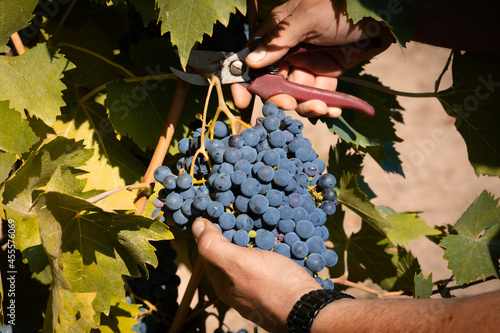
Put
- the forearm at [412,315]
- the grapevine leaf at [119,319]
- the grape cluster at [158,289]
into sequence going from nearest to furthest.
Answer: the forearm at [412,315] → the grapevine leaf at [119,319] → the grape cluster at [158,289]

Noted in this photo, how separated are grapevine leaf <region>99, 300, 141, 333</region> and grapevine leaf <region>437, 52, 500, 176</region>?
0.75 meters

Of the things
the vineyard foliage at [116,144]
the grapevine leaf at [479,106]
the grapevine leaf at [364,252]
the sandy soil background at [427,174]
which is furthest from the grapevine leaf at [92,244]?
the sandy soil background at [427,174]

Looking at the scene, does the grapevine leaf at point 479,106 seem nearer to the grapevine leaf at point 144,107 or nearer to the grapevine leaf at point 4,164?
the grapevine leaf at point 144,107

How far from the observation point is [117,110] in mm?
914

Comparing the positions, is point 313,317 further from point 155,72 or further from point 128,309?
point 155,72

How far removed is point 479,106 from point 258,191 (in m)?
0.60

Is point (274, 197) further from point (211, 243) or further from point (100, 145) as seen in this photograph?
point (100, 145)

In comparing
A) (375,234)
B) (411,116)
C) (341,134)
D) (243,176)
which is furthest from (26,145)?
(411,116)

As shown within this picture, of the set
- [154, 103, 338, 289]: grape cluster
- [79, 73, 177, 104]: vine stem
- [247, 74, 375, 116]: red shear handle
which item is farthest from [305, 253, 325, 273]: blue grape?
[79, 73, 177, 104]: vine stem

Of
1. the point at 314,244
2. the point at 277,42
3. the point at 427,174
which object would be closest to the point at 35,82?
the point at 277,42

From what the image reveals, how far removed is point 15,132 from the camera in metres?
0.72

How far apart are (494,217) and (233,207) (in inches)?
23.4

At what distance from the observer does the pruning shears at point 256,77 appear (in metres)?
0.88

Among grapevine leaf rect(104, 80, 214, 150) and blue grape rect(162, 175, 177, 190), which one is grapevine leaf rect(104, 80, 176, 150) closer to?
grapevine leaf rect(104, 80, 214, 150)
